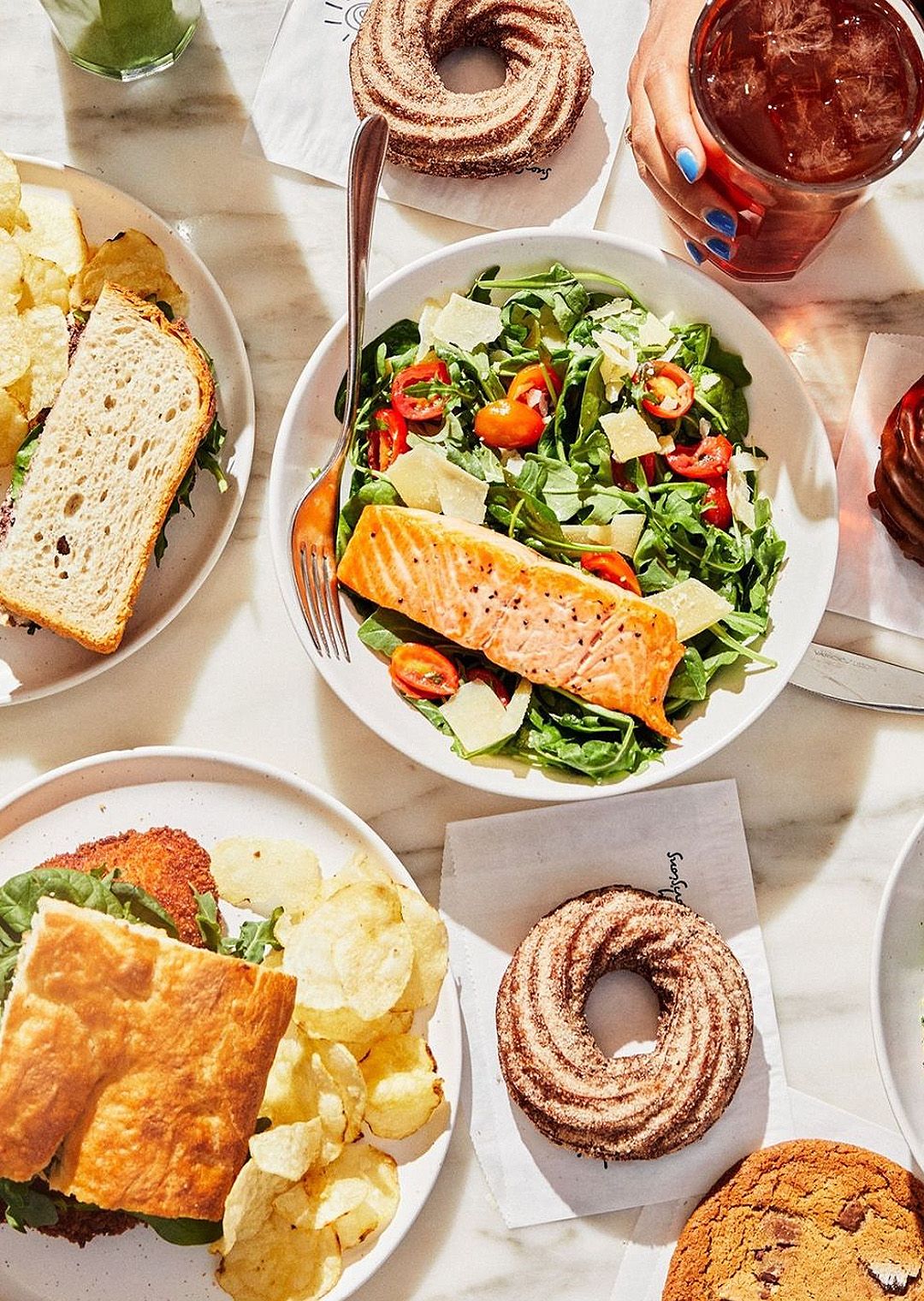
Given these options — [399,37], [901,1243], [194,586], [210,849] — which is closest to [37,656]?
[194,586]

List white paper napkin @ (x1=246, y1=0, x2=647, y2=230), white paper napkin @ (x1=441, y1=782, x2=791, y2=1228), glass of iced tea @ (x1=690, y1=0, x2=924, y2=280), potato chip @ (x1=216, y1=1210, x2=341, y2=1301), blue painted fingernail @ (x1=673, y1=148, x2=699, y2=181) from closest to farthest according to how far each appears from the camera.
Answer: glass of iced tea @ (x1=690, y1=0, x2=924, y2=280)
blue painted fingernail @ (x1=673, y1=148, x2=699, y2=181)
potato chip @ (x1=216, y1=1210, x2=341, y2=1301)
white paper napkin @ (x1=441, y1=782, x2=791, y2=1228)
white paper napkin @ (x1=246, y1=0, x2=647, y2=230)

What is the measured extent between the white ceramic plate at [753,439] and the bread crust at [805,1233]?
85 cm

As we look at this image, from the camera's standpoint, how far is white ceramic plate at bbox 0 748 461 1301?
227 cm

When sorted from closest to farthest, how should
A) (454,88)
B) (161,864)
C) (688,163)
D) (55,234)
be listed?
(688,163) < (161,864) < (55,234) < (454,88)

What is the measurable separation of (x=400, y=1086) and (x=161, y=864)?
59cm

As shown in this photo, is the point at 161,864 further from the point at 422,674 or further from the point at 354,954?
the point at 422,674

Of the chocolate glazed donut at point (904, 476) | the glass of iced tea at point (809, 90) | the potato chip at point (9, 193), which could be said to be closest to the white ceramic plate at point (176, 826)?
the potato chip at point (9, 193)

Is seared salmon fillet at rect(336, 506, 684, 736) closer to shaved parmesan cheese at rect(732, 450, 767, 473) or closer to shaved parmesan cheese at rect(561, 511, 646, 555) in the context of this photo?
shaved parmesan cheese at rect(561, 511, 646, 555)

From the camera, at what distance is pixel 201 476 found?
8.02 ft

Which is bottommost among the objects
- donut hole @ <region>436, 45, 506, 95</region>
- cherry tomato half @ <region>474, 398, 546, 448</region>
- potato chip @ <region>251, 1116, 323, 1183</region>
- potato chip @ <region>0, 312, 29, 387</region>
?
potato chip @ <region>251, 1116, 323, 1183</region>

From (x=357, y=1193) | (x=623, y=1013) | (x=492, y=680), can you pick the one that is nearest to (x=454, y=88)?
(x=492, y=680)

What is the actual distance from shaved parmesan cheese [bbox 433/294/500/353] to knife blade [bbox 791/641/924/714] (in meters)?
0.89

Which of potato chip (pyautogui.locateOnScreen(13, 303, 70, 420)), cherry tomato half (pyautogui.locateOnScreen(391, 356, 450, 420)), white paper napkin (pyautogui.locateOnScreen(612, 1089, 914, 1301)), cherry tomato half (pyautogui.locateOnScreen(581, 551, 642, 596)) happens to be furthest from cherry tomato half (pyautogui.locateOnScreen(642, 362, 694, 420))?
white paper napkin (pyautogui.locateOnScreen(612, 1089, 914, 1301))

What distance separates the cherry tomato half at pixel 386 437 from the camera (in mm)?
2336
